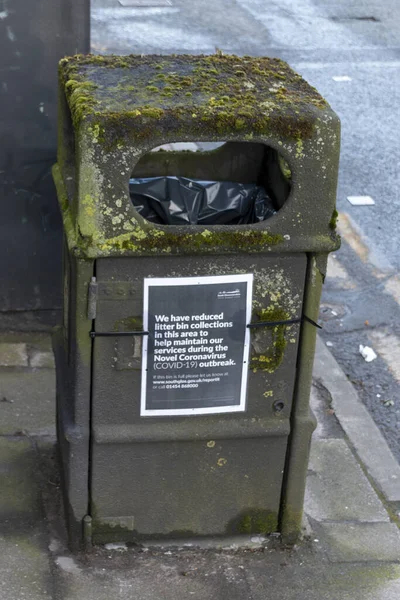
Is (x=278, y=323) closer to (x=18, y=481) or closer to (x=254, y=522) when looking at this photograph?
(x=254, y=522)

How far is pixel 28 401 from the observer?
486cm

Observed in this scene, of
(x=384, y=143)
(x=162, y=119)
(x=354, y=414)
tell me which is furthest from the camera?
(x=384, y=143)

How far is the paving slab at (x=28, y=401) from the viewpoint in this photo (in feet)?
15.2

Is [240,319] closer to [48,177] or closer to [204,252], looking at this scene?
[204,252]

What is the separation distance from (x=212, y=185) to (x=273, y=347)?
739 mm

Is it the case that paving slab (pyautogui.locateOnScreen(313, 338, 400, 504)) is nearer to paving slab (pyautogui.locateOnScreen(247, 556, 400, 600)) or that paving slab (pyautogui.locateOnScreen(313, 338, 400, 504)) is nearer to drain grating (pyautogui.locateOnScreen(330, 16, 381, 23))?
paving slab (pyautogui.locateOnScreen(247, 556, 400, 600))

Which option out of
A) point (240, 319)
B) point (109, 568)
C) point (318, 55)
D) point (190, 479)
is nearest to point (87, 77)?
point (240, 319)

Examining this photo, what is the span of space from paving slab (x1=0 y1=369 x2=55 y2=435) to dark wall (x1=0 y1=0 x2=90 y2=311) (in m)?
0.50

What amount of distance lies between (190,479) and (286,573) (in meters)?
0.54

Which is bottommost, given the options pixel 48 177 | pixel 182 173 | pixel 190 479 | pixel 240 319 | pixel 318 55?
pixel 318 55

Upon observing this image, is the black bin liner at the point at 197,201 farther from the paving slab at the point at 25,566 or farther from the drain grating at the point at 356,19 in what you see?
the drain grating at the point at 356,19

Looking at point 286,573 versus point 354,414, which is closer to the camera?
point 286,573

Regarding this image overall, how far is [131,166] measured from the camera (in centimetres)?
310

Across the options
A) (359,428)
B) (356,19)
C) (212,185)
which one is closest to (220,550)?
(359,428)
